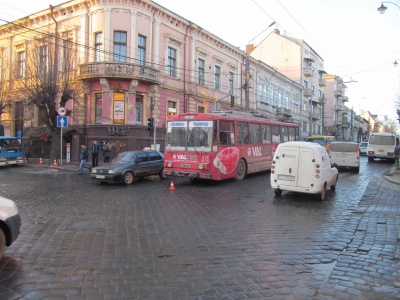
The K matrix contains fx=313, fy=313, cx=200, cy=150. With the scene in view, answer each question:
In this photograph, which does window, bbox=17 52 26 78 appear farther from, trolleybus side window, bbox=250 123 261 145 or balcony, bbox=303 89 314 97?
balcony, bbox=303 89 314 97

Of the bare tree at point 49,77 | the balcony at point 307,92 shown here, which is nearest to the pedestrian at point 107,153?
the bare tree at point 49,77

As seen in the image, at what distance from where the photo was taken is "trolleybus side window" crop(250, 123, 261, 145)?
15.9 meters

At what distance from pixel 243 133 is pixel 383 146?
1798cm

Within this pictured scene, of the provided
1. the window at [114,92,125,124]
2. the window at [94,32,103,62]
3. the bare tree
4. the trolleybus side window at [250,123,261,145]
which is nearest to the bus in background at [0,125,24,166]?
the bare tree

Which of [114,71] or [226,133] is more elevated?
[114,71]

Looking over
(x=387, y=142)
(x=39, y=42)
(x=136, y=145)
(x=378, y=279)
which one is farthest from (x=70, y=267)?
(x=387, y=142)

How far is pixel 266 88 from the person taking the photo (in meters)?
43.1

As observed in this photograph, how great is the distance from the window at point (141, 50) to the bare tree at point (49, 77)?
4.74 m

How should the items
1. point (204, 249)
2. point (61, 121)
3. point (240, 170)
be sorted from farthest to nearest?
1. point (61, 121)
2. point (240, 170)
3. point (204, 249)

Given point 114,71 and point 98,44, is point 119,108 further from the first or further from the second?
point 98,44

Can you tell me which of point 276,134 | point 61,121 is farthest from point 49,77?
point 276,134

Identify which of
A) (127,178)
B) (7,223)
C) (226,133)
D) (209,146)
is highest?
(226,133)

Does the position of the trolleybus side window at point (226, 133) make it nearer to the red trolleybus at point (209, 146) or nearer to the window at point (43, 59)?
the red trolleybus at point (209, 146)

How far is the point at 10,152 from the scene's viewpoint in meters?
20.8
